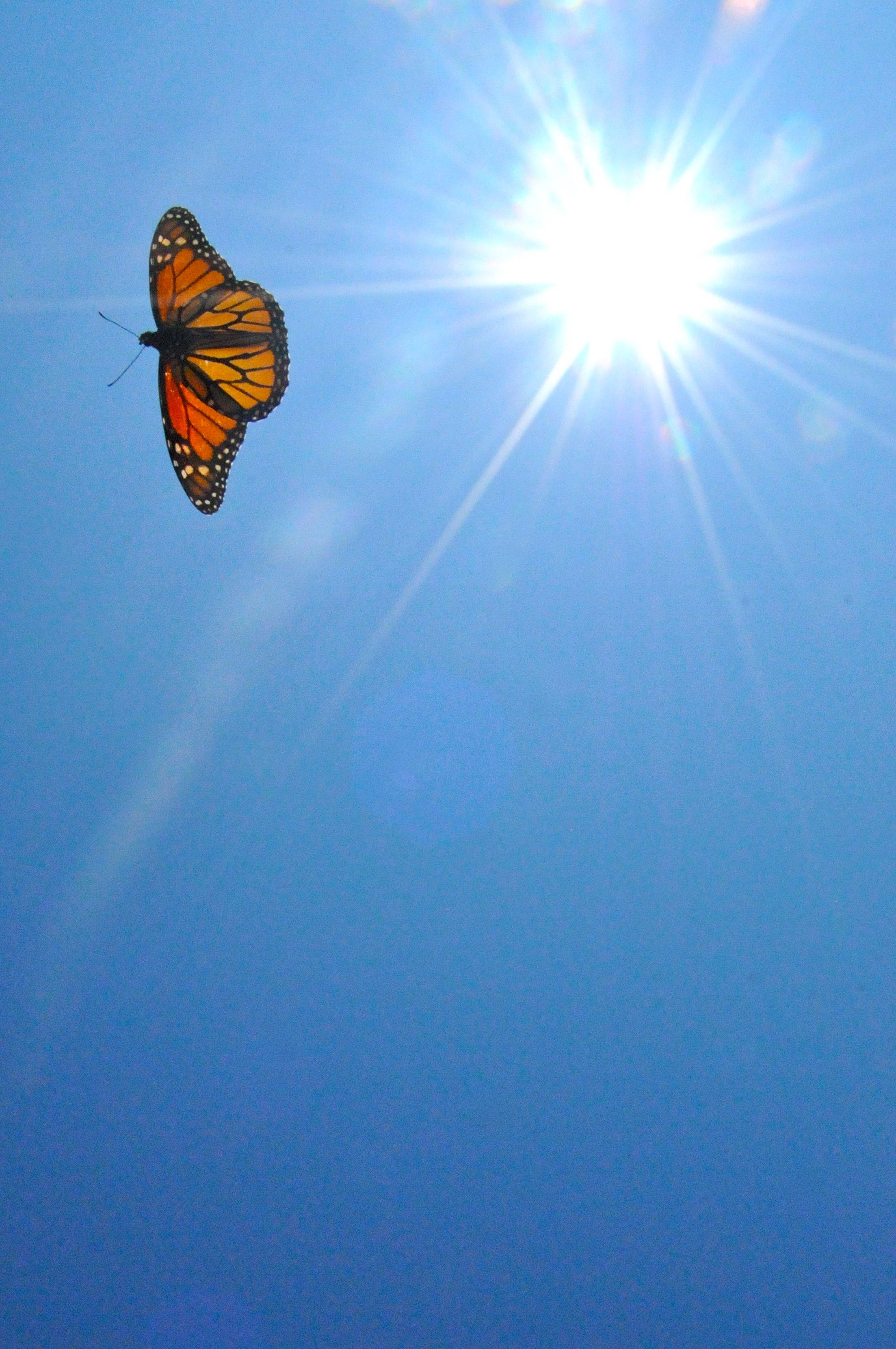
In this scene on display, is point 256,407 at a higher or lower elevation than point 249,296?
lower

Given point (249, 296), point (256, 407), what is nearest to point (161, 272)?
point (249, 296)

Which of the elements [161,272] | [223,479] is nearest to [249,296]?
[161,272]

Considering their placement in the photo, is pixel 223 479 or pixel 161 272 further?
pixel 223 479

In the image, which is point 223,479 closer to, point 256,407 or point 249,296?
point 256,407

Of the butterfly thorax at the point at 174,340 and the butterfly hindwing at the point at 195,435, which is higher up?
the butterfly thorax at the point at 174,340

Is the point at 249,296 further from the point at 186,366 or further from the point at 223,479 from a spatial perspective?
the point at 223,479

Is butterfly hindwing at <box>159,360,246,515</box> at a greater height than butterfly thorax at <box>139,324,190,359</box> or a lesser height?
lesser
